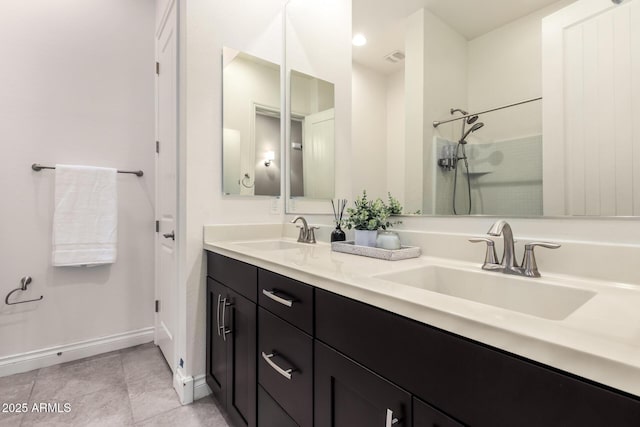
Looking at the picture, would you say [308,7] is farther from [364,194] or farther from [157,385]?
[157,385]

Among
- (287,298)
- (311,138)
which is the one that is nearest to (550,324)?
(287,298)

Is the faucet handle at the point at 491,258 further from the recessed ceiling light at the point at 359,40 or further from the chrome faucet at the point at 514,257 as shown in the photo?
the recessed ceiling light at the point at 359,40

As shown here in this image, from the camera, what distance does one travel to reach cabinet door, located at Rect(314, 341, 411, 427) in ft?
1.92

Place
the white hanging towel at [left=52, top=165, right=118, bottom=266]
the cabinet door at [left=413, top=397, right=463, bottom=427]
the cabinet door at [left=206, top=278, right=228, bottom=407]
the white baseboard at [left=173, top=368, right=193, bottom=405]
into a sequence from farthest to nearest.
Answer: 1. the white hanging towel at [left=52, top=165, right=118, bottom=266]
2. the white baseboard at [left=173, top=368, right=193, bottom=405]
3. the cabinet door at [left=206, top=278, right=228, bottom=407]
4. the cabinet door at [left=413, top=397, right=463, bottom=427]

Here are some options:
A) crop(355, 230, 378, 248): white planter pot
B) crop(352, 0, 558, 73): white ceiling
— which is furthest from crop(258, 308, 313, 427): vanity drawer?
crop(352, 0, 558, 73): white ceiling

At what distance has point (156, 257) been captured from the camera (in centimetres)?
226

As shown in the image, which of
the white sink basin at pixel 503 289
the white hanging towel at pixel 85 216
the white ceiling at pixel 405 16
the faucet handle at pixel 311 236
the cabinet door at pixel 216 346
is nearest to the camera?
the white sink basin at pixel 503 289

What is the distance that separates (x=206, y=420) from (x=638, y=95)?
6.53 feet

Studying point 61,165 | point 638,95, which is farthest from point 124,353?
point 638,95

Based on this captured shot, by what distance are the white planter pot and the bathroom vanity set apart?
0.18 meters

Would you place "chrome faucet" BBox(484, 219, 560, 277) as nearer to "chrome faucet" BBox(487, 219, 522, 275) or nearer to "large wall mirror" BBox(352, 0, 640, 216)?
"chrome faucet" BBox(487, 219, 522, 275)

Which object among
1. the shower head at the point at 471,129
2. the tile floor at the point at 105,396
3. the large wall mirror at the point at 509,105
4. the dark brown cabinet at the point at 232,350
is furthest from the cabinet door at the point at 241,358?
the shower head at the point at 471,129

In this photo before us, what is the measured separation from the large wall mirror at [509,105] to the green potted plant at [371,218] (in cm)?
7

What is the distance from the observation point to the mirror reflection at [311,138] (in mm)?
1790
